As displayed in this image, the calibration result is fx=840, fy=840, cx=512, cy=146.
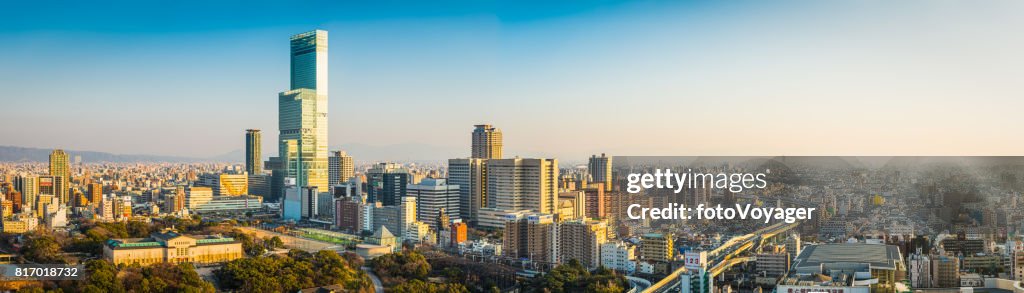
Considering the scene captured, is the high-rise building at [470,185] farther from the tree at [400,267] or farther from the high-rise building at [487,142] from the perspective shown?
the tree at [400,267]

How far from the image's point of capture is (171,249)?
898cm

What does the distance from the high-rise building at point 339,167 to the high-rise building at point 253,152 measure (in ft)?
9.69

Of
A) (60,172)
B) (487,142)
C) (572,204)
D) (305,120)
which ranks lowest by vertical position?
(572,204)

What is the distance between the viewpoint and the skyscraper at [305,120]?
21547 mm

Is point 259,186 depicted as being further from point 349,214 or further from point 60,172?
point 349,214

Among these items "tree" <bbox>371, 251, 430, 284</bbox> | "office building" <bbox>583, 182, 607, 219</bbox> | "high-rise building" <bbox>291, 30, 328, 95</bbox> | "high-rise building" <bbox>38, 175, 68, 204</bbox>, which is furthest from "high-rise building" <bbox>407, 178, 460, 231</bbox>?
"high-rise building" <bbox>291, 30, 328, 95</bbox>

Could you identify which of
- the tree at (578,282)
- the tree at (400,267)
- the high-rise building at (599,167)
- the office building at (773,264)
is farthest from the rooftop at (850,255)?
the high-rise building at (599,167)

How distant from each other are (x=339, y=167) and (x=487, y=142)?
288 inches

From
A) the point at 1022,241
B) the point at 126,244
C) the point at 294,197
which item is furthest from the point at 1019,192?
the point at 294,197

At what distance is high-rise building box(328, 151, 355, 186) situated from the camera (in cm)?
2228

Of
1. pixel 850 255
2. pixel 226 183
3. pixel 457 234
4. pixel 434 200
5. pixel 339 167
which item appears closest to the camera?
pixel 850 255

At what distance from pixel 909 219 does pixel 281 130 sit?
53.0ft

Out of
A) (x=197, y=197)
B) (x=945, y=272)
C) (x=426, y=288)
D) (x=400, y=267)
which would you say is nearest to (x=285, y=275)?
(x=426, y=288)

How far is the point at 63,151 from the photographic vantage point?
16.4 m
